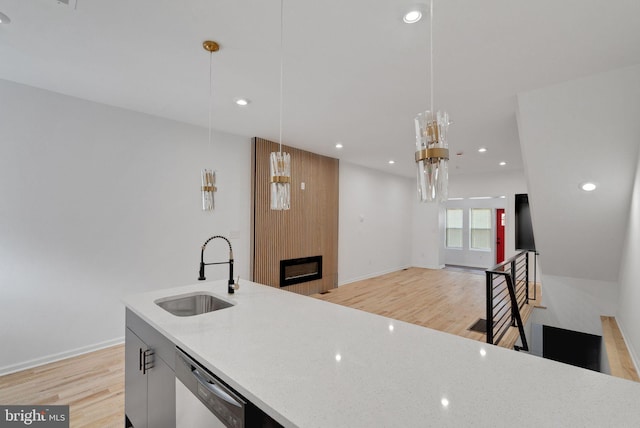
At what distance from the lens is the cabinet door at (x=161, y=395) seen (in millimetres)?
1373

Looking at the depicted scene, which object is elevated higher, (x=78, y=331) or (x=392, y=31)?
(x=392, y=31)

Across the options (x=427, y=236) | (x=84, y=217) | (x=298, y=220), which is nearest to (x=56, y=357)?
(x=84, y=217)

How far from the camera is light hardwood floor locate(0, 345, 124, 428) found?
2139 millimetres

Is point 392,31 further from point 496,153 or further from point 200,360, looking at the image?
point 496,153

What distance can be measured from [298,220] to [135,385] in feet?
12.0

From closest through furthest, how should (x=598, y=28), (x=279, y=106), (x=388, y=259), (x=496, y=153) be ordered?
(x=598, y=28)
(x=279, y=106)
(x=496, y=153)
(x=388, y=259)

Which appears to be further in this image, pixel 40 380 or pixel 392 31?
pixel 40 380

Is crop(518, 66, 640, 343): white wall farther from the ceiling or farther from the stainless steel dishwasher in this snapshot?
the stainless steel dishwasher

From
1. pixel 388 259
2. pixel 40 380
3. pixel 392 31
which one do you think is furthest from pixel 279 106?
pixel 388 259

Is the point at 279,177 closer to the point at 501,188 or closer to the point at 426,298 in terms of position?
the point at 426,298

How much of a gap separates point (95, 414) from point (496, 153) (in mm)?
6237

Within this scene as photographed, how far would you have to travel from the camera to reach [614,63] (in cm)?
226

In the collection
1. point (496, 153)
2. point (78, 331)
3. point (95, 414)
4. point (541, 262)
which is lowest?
point (95, 414)

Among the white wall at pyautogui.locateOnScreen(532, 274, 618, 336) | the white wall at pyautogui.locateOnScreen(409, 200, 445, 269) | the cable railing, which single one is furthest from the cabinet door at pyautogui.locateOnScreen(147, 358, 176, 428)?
the white wall at pyautogui.locateOnScreen(409, 200, 445, 269)
